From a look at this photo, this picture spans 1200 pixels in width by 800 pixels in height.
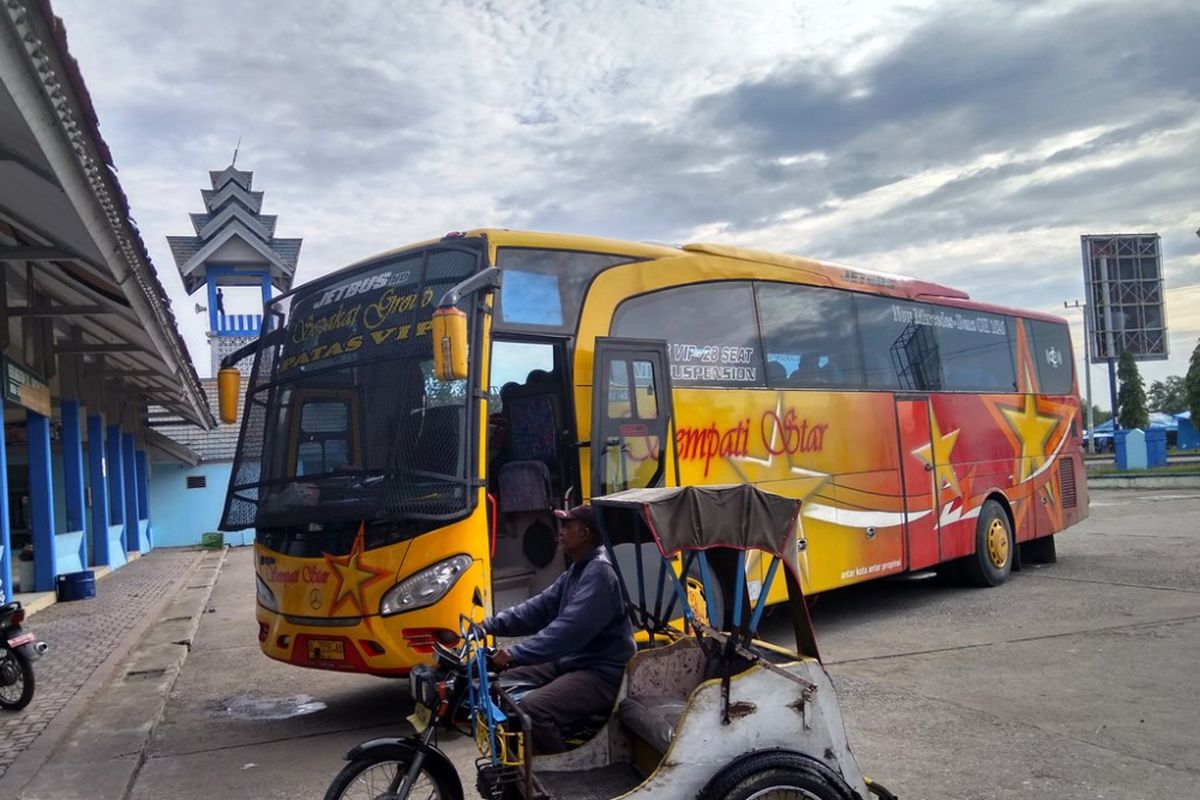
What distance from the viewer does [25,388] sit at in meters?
13.4

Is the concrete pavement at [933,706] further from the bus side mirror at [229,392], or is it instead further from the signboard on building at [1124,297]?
the signboard on building at [1124,297]

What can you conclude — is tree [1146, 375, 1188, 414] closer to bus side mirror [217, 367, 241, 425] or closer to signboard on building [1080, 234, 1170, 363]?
Answer: signboard on building [1080, 234, 1170, 363]

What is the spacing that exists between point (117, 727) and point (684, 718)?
5309mm

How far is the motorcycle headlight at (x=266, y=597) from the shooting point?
22.7ft

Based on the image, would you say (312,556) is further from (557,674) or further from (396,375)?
(557,674)

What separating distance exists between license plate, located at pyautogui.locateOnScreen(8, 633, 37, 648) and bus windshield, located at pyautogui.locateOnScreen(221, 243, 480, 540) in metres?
2.02

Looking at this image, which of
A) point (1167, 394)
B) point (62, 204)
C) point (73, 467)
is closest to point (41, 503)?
point (73, 467)

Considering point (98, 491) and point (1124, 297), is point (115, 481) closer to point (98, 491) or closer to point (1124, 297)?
point (98, 491)

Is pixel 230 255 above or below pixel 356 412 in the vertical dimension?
above

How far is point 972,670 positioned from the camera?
752cm

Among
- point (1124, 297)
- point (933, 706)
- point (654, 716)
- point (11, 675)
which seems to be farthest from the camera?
point (1124, 297)

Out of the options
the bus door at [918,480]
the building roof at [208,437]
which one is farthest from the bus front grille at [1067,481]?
the building roof at [208,437]

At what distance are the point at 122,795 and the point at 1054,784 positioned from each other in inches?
197

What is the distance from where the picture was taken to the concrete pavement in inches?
211
